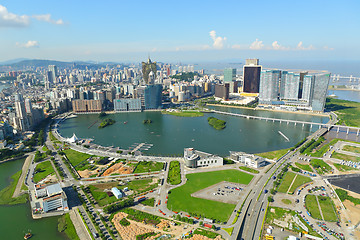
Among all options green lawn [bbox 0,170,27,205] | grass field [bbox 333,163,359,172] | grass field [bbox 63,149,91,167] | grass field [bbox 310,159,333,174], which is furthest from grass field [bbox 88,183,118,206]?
grass field [bbox 333,163,359,172]

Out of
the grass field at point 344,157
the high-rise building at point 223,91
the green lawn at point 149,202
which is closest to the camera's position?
the green lawn at point 149,202

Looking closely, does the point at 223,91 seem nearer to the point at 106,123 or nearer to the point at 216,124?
the point at 216,124

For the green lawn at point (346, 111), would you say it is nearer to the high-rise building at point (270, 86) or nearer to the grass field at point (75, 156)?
the high-rise building at point (270, 86)

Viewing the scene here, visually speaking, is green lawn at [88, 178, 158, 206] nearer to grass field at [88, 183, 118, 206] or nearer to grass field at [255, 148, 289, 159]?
grass field at [88, 183, 118, 206]

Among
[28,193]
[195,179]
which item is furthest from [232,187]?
[28,193]

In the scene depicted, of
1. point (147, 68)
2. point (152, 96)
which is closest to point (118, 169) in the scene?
point (152, 96)

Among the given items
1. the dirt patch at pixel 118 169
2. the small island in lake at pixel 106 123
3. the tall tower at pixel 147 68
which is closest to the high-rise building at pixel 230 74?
the tall tower at pixel 147 68

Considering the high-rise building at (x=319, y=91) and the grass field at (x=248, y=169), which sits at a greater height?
the high-rise building at (x=319, y=91)

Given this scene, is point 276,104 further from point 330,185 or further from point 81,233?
point 81,233
